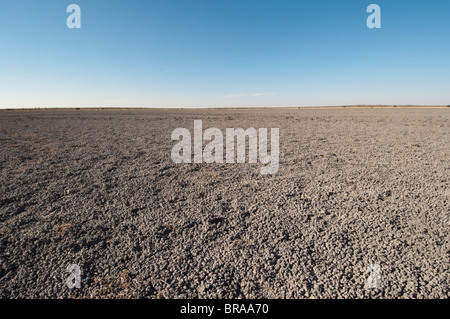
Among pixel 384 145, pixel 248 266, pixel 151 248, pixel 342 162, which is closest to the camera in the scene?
pixel 248 266

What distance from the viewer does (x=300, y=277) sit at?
194 centimetres

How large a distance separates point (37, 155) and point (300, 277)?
801 cm

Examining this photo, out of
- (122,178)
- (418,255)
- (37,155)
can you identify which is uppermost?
(37,155)

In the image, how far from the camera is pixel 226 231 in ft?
8.80

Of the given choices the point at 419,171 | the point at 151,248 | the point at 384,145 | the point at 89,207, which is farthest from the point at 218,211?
the point at 384,145

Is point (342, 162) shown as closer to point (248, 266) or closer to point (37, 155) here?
point (248, 266)

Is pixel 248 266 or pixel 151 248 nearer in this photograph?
pixel 248 266

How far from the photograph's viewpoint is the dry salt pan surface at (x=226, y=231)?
1.88 meters

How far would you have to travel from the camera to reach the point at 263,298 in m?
1.78

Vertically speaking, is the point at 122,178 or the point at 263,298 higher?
the point at 122,178

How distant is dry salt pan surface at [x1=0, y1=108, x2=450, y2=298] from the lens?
1884 millimetres

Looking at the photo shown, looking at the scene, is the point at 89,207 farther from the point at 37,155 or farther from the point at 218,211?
the point at 37,155
